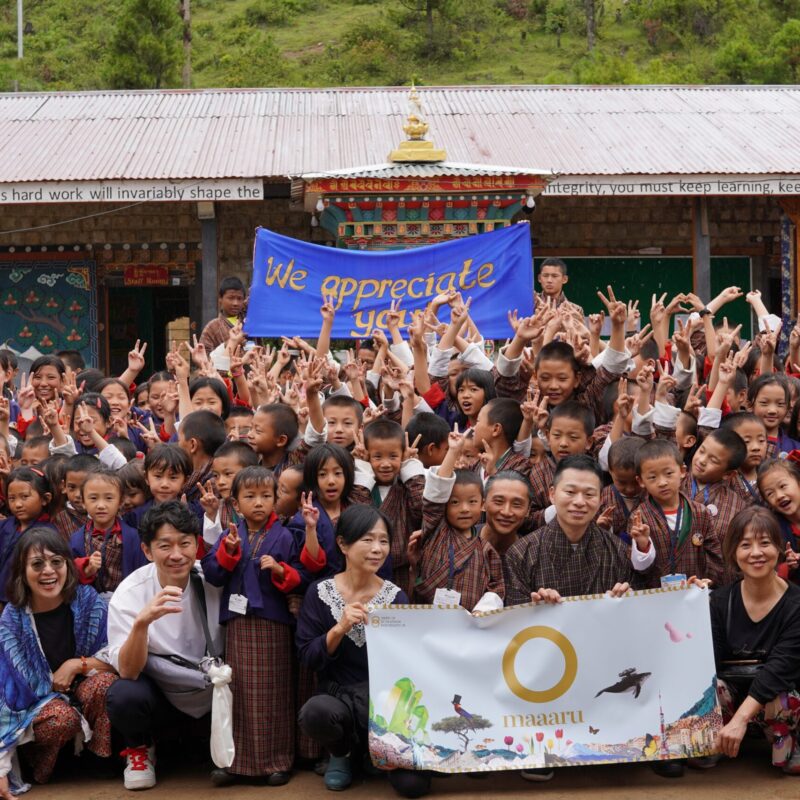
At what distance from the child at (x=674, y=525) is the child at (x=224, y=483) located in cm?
160

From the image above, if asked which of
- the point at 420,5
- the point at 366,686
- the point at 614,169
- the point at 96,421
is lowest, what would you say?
the point at 366,686

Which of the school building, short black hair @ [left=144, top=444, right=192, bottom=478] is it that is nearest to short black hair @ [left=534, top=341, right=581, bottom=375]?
short black hair @ [left=144, top=444, right=192, bottom=478]

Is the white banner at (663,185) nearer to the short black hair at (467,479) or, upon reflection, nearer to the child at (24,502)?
the short black hair at (467,479)

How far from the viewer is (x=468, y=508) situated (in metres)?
4.68

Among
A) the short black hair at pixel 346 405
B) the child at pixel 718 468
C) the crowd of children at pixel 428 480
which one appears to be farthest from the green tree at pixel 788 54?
the short black hair at pixel 346 405

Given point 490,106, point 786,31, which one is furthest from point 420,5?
point 490,106

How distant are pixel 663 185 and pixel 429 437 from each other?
20.6ft

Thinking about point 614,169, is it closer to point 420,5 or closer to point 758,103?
point 758,103

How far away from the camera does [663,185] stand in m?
10.8

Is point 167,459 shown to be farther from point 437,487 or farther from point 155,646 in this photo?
point 437,487

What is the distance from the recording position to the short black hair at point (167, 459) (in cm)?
493

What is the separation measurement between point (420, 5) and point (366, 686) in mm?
30582

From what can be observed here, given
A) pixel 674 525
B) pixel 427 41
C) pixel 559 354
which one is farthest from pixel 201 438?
pixel 427 41

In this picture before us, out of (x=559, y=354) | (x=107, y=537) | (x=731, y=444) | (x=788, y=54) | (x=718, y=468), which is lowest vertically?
(x=107, y=537)
